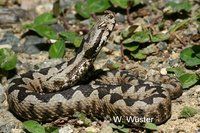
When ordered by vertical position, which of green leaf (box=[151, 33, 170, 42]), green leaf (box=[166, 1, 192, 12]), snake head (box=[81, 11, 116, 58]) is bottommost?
green leaf (box=[151, 33, 170, 42])

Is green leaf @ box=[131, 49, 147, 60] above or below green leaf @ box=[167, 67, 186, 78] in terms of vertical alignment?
above

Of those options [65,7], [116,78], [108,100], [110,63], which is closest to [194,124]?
[108,100]

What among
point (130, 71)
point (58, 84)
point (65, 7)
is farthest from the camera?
point (65, 7)

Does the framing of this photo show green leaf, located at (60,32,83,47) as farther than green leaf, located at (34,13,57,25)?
No

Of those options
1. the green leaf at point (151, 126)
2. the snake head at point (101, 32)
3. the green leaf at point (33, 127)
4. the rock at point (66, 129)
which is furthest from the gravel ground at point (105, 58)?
the snake head at point (101, 32)

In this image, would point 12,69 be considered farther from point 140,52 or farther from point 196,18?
point 196,18

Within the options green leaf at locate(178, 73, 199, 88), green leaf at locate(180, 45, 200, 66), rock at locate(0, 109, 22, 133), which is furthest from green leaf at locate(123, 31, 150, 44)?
rock at locate(0, 109, 22, 133)

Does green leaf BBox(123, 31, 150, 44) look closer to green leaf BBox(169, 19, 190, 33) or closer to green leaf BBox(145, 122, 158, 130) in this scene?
green leaf BBox(169, 19, 190, 33)
